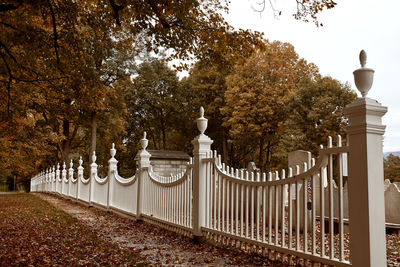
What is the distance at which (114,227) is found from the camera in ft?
28.0

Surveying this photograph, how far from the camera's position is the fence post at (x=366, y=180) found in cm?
330

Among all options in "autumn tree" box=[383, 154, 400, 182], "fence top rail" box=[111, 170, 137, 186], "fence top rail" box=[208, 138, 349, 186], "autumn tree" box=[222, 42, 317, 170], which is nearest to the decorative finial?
"fence top rail" box=[208, 138, 349, 186]

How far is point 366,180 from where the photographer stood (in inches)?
132

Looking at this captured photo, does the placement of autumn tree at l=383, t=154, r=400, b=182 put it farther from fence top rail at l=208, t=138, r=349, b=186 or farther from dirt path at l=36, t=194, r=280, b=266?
fence top rail at l=208, t=138, r=349, b=186

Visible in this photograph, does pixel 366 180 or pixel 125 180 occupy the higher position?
pixel 366 180

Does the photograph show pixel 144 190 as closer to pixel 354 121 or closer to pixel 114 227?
pixel 114 227

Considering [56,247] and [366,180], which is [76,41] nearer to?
[56,247]

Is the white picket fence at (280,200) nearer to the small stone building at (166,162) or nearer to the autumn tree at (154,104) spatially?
the small stone building at (166,162)

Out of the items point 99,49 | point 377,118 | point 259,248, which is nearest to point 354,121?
point 377,118

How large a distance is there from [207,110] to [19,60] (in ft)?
76.1

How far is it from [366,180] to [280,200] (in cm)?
148

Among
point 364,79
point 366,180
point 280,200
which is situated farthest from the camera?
point 280,200

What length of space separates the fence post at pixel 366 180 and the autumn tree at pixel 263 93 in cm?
2139

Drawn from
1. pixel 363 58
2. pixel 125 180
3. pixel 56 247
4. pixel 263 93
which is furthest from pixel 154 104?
pixel 363 58
